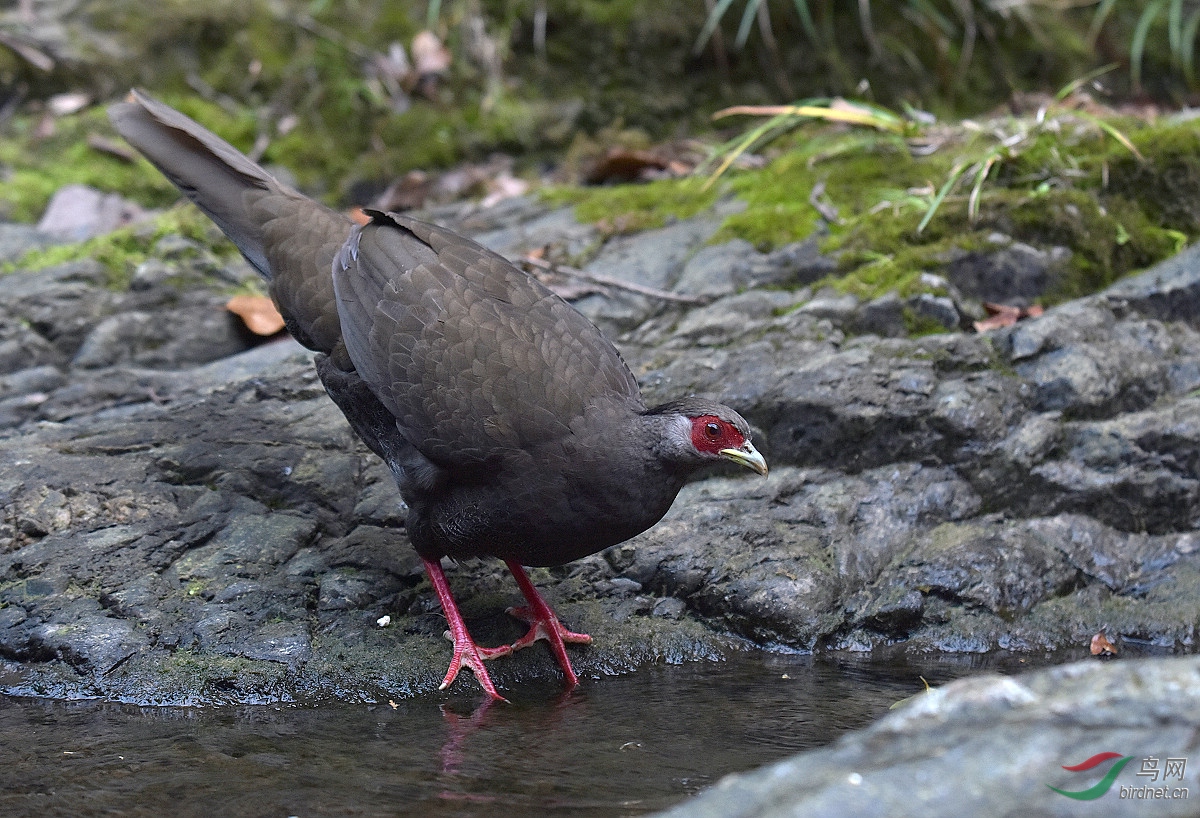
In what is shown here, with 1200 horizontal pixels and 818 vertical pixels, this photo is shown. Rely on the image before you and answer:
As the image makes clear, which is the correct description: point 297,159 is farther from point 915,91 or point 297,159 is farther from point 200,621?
point 200,621

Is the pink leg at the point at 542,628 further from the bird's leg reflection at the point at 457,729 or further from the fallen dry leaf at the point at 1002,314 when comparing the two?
the fallen dry leaf at the point at 1002,314

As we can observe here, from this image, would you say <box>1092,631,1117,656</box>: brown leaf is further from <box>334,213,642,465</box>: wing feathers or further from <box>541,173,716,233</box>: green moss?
<box>541,173,716,233</box>: green moss

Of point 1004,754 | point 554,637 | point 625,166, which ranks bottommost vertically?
point 554,637

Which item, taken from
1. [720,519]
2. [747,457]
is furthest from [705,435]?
[720,519]

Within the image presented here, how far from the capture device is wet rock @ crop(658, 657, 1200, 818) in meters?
1.59

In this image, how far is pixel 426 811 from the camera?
2320 mm

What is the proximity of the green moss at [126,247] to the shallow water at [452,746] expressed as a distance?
2.92 m

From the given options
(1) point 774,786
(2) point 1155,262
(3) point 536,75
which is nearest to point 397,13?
(3) point 536,75

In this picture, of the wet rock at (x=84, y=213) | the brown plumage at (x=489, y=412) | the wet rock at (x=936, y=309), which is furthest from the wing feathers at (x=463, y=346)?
the wet rock at (x=84, y=213)

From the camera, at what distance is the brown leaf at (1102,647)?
342cm

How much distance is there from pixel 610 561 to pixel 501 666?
1.83ft

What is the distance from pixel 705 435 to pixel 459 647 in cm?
97

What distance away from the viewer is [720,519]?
384cm

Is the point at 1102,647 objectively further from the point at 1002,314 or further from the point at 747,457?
the point at 1002,314
